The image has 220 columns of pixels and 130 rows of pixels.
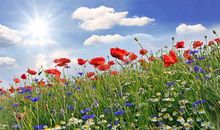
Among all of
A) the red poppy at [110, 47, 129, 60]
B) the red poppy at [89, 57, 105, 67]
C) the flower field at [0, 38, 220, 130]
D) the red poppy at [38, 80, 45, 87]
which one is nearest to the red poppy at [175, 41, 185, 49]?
the flower field at [0, 38, 220, 130]

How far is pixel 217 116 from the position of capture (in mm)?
4070

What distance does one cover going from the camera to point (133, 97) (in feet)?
17.5

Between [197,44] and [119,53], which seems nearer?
[119,53]

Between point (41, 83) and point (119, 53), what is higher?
point (119, 53)

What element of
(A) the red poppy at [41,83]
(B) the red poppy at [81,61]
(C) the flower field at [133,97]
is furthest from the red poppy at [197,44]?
(A) the red poppy at [41,83]

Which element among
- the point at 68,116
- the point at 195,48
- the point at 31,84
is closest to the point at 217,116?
the point at 68,116

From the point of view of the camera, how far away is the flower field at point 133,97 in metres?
4.45

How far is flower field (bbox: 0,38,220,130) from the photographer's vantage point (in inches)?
175

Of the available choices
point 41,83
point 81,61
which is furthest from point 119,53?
point 41,83

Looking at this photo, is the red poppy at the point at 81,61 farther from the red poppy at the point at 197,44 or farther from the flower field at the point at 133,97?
the red poppy at the point at 197,44

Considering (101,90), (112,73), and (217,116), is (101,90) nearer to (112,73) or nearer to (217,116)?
(112,73)

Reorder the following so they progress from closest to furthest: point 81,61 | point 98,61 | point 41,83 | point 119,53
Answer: point 119,53, point 98,61, point 81,61, point 41,83

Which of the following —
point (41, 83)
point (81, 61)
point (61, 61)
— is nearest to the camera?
point (81, 61)

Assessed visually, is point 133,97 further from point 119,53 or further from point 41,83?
point 41,83
